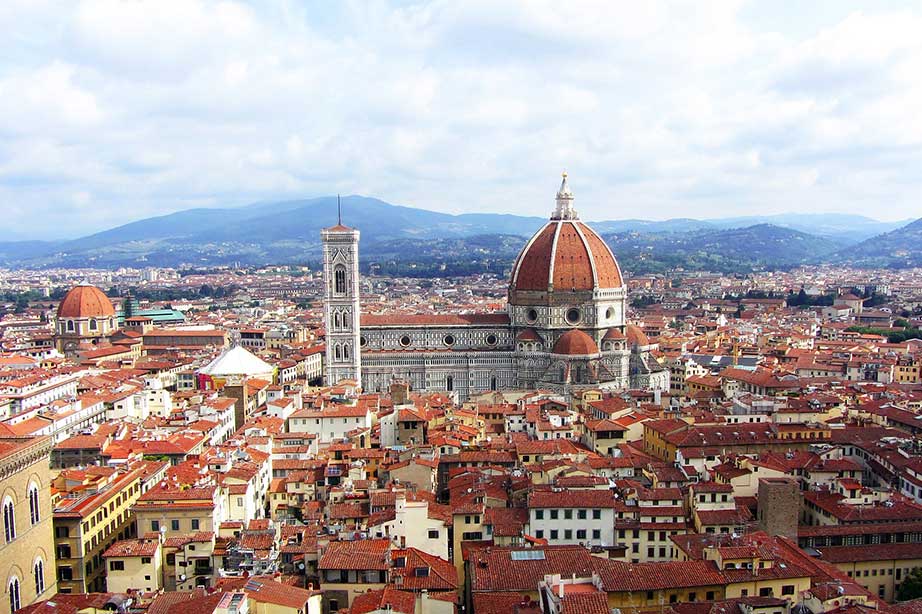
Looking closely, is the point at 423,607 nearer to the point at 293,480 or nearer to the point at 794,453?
the point at 293,480

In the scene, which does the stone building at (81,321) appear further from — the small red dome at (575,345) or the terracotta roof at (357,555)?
the terracotta roof at (357,555)

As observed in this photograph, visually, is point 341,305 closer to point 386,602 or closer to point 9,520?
point 9,520

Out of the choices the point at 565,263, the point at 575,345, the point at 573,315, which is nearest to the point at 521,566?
the point at 575,345

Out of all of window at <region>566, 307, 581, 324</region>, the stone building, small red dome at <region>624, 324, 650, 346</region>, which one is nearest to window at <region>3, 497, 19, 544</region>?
window at <region>566, 307, 581, 324</region>

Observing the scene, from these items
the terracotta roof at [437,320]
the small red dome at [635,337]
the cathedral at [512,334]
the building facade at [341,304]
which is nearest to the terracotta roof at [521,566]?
the cathedral at [512,334]

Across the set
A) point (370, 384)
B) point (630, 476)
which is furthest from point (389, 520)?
point (370, 384)
